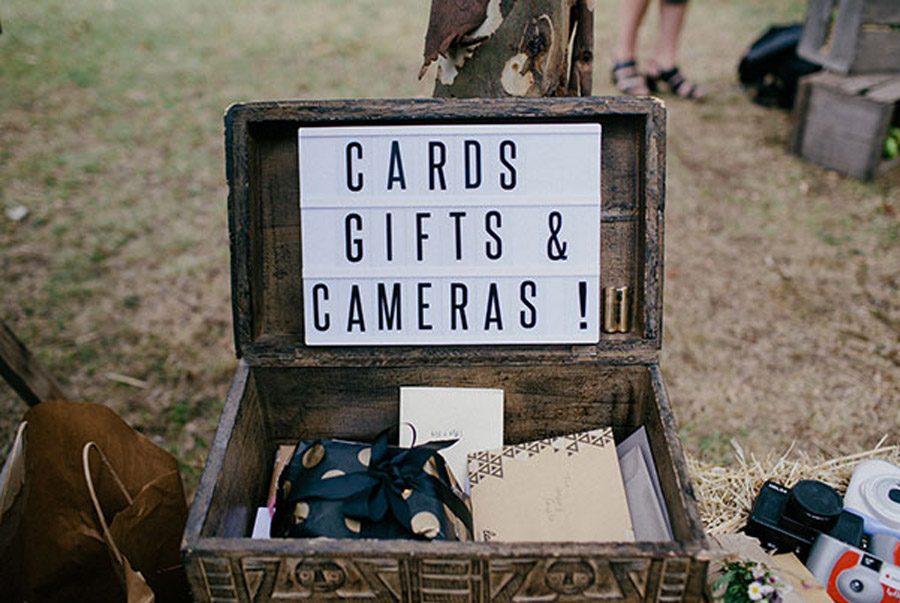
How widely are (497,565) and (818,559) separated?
607mm

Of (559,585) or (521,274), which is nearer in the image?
(559,585)

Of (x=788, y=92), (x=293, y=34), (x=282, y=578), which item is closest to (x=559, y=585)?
(x=282, y=578)

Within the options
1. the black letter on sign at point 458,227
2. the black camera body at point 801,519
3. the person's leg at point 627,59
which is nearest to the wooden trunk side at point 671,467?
the black camera body at point 801,519

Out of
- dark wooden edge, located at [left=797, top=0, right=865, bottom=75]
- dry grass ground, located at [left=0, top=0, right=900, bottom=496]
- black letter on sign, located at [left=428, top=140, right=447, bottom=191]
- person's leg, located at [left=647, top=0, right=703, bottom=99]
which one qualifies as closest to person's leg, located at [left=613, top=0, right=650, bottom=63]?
person's leg, located at [left=647, top=0, right=703, bottom=99]

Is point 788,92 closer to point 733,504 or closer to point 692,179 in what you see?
point 692,179

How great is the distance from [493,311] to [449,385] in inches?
6.8

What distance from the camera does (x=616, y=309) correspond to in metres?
1.38

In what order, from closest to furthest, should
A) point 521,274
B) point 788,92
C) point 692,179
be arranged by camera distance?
point 521,274 < point 692,179 < point 788,92

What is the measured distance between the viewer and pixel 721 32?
585cm

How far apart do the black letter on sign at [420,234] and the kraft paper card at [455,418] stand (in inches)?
10.2

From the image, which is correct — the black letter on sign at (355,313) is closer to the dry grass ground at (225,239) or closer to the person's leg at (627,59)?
the dry grass ground at (225,239)

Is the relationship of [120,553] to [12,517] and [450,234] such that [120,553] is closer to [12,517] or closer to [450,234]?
[12,517]

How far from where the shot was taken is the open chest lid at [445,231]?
4.33 ft

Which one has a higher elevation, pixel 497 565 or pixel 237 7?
pixel 237 7
